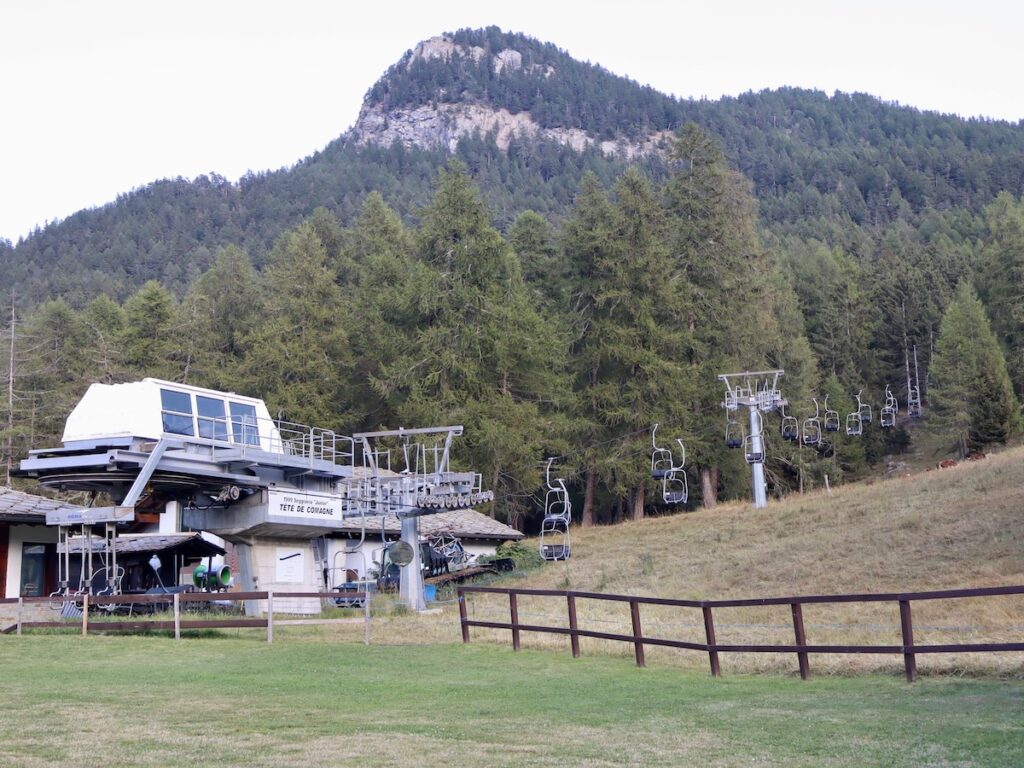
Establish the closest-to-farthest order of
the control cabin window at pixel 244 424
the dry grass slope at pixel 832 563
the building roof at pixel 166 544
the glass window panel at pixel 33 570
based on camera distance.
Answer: the dry grass slope at pixel 832 563 → the control cabin window at pixel 244 424 → the glass window panel at pixel 33 570 → the building roof at pixel 166 544

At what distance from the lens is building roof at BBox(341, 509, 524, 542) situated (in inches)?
1650

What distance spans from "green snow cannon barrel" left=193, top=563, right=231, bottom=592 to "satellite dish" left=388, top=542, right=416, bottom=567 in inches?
363

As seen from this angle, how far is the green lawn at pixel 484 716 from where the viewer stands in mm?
9508

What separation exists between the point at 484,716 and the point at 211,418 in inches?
846

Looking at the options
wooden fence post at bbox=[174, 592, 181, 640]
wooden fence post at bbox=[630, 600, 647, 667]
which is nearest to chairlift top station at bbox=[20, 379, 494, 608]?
wooden fence post at bbox=[174, 592, 181, 640]

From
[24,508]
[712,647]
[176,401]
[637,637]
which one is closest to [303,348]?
[24,508]

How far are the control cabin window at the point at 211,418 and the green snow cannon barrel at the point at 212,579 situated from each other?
7078 millimetres

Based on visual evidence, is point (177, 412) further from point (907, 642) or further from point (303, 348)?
point (303, 348)

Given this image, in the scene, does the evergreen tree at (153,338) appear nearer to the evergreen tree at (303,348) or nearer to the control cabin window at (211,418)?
the evergreen tree at (303,348)

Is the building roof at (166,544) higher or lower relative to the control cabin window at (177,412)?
lower

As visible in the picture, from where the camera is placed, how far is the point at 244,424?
1293 inches

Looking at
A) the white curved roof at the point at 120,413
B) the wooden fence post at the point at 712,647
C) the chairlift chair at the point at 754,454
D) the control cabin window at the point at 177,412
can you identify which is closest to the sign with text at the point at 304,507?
the control cabin window at the point at 177,412

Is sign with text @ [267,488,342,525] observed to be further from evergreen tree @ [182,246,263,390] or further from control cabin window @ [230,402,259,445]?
evergreen tree @ [182,246,263,390]

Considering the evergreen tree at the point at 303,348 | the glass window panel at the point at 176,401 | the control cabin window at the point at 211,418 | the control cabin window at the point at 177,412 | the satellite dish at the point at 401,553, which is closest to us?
the satellite dish at the point at 401,553
